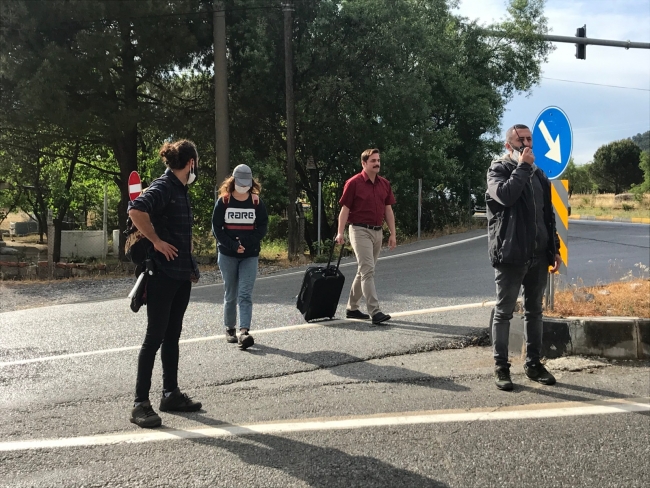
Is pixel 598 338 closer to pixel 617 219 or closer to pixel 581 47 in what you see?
pixel 581 47

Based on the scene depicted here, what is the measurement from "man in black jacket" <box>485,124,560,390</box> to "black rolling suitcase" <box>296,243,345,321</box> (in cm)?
233

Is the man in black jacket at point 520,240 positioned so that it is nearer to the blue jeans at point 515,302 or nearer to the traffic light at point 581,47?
the blue jeans at point 515,302

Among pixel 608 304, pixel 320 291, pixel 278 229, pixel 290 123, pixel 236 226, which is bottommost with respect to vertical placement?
pixel 608 304

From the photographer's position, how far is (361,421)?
406 cm

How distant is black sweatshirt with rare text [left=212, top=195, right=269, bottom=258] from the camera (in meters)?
6.15

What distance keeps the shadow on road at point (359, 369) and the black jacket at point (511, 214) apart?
3.48ft

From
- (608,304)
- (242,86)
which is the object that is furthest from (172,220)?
(242,86)

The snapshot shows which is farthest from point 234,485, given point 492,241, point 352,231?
point 352,231

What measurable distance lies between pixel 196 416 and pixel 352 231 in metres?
3.34

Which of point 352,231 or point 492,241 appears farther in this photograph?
point 352,231

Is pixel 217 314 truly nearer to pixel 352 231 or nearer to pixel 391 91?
pixel 352 231

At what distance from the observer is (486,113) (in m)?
24.1

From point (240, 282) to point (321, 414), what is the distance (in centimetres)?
230

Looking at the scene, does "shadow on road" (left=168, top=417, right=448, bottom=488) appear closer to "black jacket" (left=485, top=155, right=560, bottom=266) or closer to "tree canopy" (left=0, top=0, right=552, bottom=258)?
"black jacket" (left=485, top=155, right=560, bottom=266)
